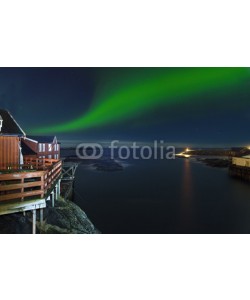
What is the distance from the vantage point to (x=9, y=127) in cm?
671

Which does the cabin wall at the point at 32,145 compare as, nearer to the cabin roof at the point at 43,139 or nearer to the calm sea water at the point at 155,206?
the cabin roof at the point at 43,139

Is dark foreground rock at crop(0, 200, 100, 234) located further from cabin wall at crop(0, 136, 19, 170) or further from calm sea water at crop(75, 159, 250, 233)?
cabin wall at crop(0, 136, 19, 170)

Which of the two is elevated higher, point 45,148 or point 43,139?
point 43,139

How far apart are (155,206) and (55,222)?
3486 mm

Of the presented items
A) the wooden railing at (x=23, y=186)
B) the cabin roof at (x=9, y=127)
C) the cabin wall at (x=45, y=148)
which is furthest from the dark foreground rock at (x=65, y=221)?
the cabin roof at (x=9, y=127)

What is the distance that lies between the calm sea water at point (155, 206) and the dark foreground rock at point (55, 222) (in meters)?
0.86

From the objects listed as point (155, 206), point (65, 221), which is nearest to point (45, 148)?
point (65, 221)

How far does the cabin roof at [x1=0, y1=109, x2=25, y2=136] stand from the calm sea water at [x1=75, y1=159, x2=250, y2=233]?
145 inches

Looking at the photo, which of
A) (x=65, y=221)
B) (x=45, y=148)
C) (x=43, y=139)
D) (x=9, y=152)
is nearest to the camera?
(x=65, y=221)

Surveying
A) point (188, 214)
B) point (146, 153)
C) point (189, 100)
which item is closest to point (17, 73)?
point (146, 153)

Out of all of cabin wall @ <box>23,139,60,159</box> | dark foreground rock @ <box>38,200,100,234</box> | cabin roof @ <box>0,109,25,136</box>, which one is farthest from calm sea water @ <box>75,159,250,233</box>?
cabin roof @ <box>0,109,25,136</box>

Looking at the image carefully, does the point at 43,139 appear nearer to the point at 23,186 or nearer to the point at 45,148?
the point at 45,148

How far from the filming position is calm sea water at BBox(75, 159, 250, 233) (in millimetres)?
7414

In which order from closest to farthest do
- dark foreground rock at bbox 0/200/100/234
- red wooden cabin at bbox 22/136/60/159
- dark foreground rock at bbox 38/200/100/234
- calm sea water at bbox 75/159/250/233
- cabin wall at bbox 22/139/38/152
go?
dark foreground rock at bbox 0/200/100/234
dark foreground rock at bbox 38/200/100/234
red wooden cabin at bbox 22/136/60/159
cabin wall at bbox 22/139/38/152
calm sea water at bbox 75/159/250/233
